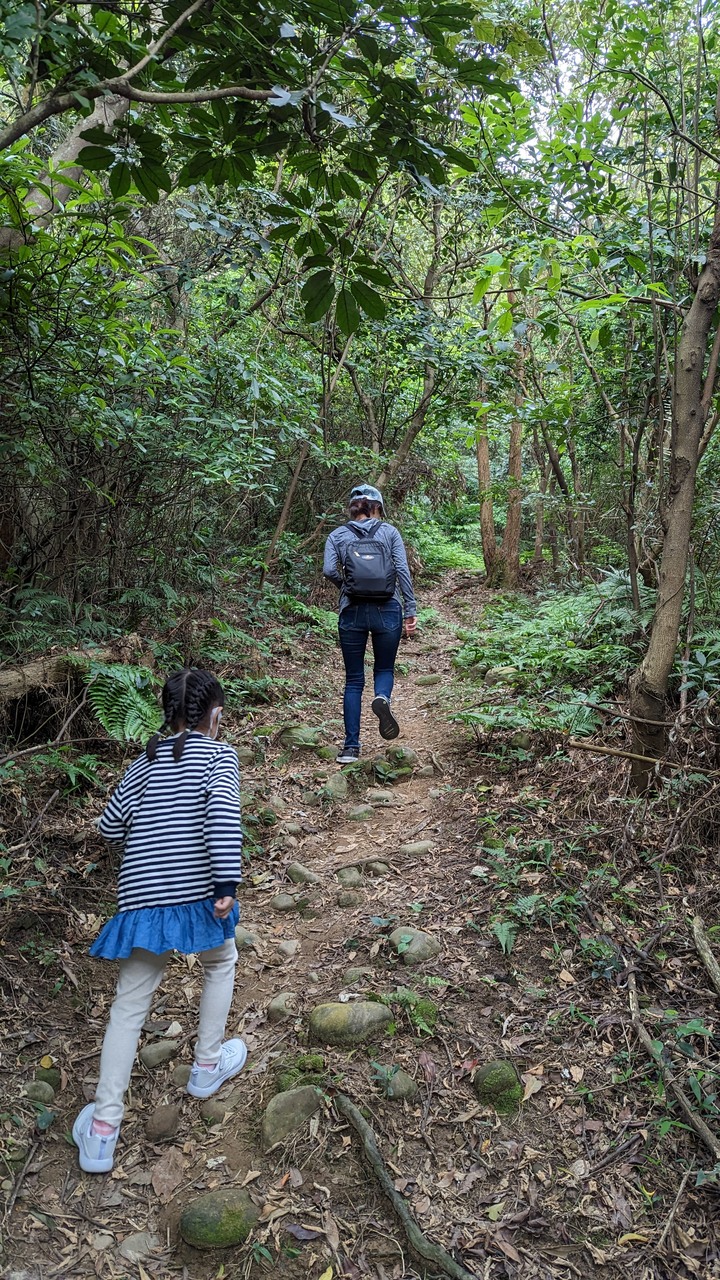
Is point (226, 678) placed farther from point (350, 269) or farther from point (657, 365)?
point (350, 269)

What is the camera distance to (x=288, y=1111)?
2.78 m

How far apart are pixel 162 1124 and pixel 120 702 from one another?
2.29 meters

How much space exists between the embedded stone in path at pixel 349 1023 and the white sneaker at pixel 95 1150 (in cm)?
87

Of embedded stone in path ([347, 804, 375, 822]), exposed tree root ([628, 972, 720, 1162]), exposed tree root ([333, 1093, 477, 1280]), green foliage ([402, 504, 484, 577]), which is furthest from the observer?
green foliage ([402, 504, 484, 577])

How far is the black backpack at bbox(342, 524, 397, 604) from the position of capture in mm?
5621

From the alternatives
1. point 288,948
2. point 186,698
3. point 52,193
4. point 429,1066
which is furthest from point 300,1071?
point 52,193

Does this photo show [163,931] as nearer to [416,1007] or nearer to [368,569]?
[416,1007]

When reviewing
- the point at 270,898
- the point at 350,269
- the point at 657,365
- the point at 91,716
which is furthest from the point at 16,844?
the point at 657,365

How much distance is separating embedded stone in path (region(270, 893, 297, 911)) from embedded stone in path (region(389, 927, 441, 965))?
2.55 ft

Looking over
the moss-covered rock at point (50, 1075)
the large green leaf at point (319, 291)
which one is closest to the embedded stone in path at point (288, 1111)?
the moss-covered rock at point (50, 1075)

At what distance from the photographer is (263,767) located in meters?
5.76

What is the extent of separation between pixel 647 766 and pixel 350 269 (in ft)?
10.5

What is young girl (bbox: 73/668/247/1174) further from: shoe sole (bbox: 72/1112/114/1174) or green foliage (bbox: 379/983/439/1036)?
green foliage (bbox: 379/983/439/1036)

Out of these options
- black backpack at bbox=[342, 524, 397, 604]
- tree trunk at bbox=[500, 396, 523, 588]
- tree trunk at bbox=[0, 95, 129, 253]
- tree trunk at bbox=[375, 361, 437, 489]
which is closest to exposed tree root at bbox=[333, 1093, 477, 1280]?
black backpack at bbox=[342, 524, 397, 604]
